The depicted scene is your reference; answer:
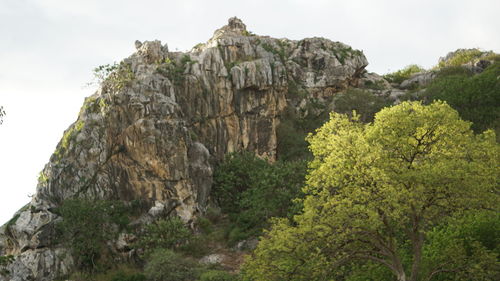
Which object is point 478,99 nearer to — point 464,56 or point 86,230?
point 464,56

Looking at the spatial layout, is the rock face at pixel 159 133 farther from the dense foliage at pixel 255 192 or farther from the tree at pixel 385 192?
the tree at pixel 385 192

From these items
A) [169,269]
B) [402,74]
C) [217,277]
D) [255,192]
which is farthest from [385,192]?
[402,74]

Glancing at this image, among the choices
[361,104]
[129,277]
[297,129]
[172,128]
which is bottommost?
[129,277]

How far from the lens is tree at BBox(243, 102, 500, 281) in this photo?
19.9 meters

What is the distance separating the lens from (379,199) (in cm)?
2012

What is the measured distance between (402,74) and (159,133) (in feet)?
207

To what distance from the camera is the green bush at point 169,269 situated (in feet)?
131

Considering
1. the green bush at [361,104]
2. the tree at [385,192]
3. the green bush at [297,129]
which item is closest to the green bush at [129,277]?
the tree at [385,192]

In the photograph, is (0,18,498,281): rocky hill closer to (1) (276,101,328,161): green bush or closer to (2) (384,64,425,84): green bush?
(1) (276,101,328,161): green bush

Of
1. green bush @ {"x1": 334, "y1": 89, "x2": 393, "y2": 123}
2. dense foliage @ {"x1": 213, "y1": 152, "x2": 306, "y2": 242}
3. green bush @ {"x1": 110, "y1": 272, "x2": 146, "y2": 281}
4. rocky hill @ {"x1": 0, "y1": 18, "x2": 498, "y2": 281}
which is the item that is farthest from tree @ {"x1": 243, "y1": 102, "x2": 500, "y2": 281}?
green bush @ {"x1": 334, "y1": 89, "x2": 393, "y2": 123}

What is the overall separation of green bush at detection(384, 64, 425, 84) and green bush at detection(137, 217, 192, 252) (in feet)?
196

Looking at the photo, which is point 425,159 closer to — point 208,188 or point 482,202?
point 482,202

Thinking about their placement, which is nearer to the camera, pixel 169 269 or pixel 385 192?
pixel 385 192

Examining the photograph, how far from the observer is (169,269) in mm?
40375
